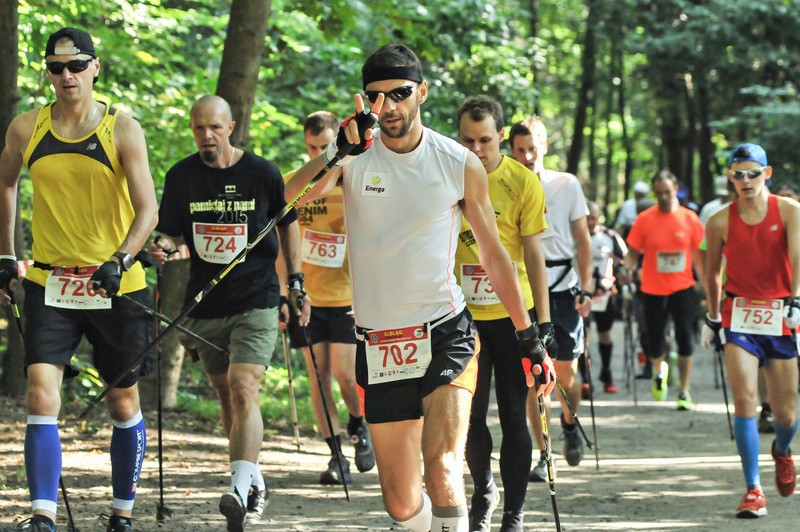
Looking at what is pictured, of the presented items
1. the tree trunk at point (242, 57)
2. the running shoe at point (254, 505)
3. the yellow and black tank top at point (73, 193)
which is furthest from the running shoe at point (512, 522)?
the tree trunk at point (242, 57)

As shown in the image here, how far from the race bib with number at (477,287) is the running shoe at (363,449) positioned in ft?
9.07

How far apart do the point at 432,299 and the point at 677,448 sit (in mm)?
6305

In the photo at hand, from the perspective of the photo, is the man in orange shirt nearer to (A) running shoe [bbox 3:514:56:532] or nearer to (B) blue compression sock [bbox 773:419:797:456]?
(B) blue compression sock [bbox 773:419:797:456]

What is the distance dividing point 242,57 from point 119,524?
15.4 feet

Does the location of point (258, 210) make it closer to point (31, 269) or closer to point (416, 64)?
point (31, 269)

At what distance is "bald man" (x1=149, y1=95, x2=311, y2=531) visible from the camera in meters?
7.50

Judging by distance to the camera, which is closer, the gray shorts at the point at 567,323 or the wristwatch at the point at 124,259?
the wristwatch at the point at 124,259

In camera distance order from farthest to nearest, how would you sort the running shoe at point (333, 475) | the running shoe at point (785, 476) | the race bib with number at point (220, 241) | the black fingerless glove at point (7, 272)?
the running shoe at point (333, 475)
the running shoe at point (785, 476)
the race bib with number at point (220, 241)
the black fingerless glove at point (7, 272)

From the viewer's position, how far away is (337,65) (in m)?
15.8

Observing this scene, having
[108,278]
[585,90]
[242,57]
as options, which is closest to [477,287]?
[108,278]

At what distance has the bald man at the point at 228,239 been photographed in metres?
7.50

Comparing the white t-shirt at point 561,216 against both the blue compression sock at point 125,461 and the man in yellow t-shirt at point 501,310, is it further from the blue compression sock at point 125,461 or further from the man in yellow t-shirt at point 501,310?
Answer: the blue compression sock at point 125,461

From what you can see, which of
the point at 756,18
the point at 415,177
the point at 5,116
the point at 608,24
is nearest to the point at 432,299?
the point at 415,177

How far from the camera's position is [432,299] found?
5711 mm
